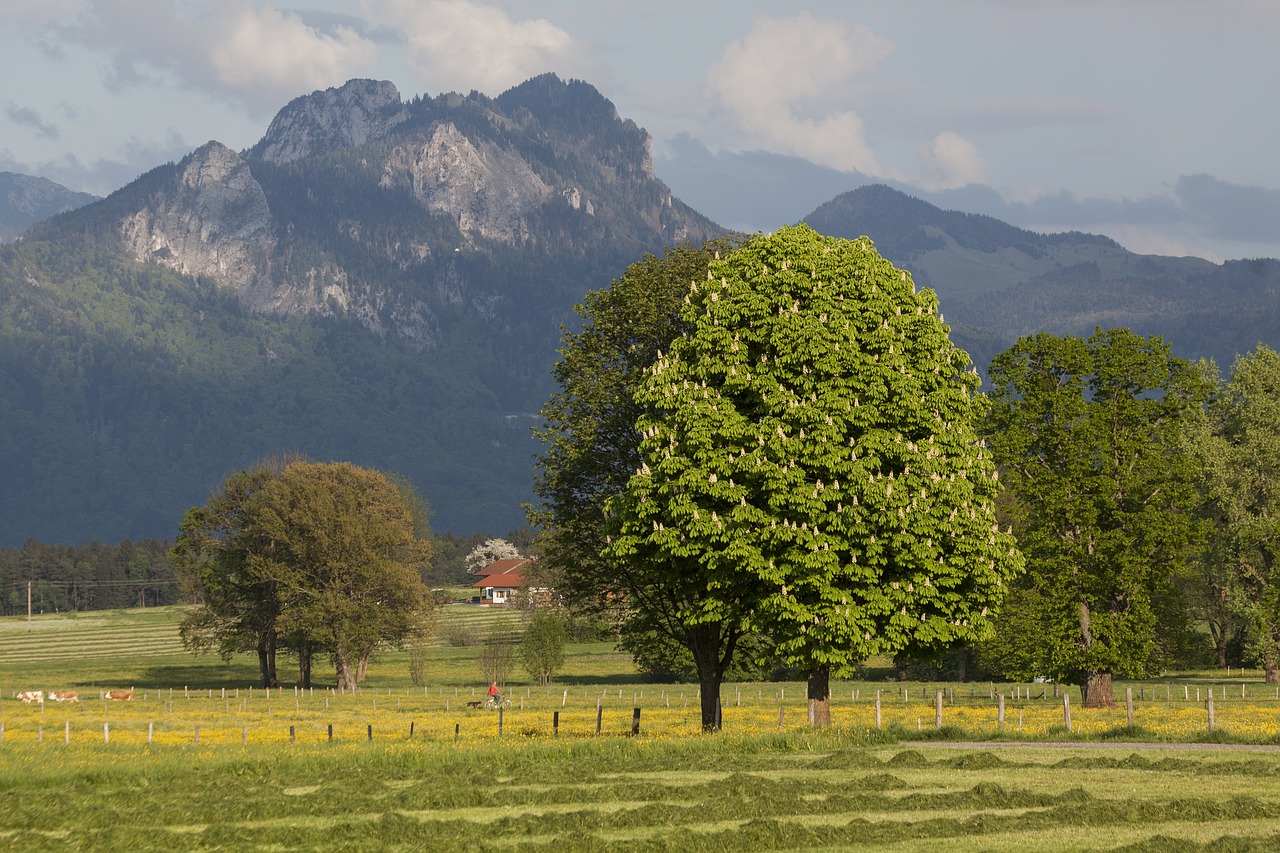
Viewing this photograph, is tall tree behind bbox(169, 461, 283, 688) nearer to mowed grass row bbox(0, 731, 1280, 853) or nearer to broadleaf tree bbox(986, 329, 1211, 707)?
broadleaf tree bbox(986, 329, 1211, 707)

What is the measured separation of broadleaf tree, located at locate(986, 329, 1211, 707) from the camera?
62.3 m

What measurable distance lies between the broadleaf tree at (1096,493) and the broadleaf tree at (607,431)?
17172 millimetres

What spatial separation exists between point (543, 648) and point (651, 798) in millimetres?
93190

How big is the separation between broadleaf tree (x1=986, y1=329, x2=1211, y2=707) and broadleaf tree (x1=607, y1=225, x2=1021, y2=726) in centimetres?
1642

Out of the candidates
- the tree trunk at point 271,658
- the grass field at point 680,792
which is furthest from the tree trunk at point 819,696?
the tree trunk at point 271,658

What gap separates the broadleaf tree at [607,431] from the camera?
53094mm

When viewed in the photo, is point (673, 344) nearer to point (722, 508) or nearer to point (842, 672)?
point (722, 508)

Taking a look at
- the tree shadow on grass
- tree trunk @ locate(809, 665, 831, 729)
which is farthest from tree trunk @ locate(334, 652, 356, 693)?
tree trunk @ locate(809, 665, 831, 729)

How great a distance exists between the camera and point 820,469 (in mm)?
44094

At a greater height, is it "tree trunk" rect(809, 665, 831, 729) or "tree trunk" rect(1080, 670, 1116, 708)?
"tree trunk" rect(809, 665, 831, 729)

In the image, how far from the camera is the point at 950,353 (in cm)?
4756

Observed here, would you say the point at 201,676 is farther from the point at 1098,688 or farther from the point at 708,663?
the point at 708,663

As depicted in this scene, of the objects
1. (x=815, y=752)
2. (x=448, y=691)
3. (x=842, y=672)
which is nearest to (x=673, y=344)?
(x=842, y=672)

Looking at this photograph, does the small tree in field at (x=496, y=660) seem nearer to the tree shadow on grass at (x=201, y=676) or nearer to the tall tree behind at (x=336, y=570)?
the tall tree behind at (x=336, y=570)
